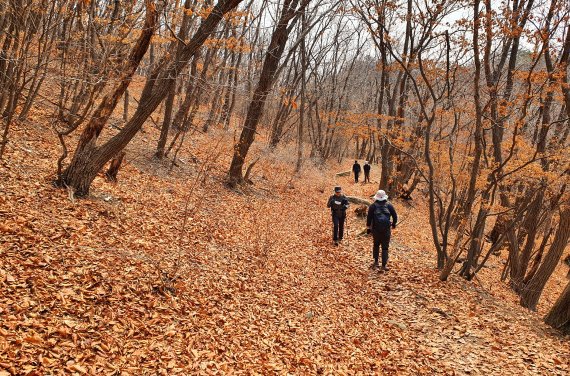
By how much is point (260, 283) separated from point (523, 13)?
321 inches

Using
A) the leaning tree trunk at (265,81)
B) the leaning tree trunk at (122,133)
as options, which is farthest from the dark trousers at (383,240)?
the leaning tree trunk at (265,81)

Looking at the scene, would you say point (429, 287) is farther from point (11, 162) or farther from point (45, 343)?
point (11, 162)

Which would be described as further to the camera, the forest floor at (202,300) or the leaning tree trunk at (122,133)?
the leaning tree trunk at (122,133)

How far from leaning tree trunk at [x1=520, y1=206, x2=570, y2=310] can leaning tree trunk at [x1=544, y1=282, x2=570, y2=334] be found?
158 centimetres

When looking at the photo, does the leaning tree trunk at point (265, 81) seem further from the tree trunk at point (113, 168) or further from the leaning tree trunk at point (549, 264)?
the leaning tree trunk at point (549, 264)

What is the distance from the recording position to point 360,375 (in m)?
5.25

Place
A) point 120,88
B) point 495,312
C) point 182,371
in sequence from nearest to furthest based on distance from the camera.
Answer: point 182,371, point 120,88, point 495,312

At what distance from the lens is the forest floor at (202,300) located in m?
4.23

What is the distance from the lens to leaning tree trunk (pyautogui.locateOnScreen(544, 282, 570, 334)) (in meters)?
7.25

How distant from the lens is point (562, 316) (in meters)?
7.35

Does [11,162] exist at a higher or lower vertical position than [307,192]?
higher

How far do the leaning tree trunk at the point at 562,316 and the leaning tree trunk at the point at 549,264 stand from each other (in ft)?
5.18

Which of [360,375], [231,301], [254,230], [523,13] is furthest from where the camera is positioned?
[254,230]

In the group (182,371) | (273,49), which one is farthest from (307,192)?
(182,371)
